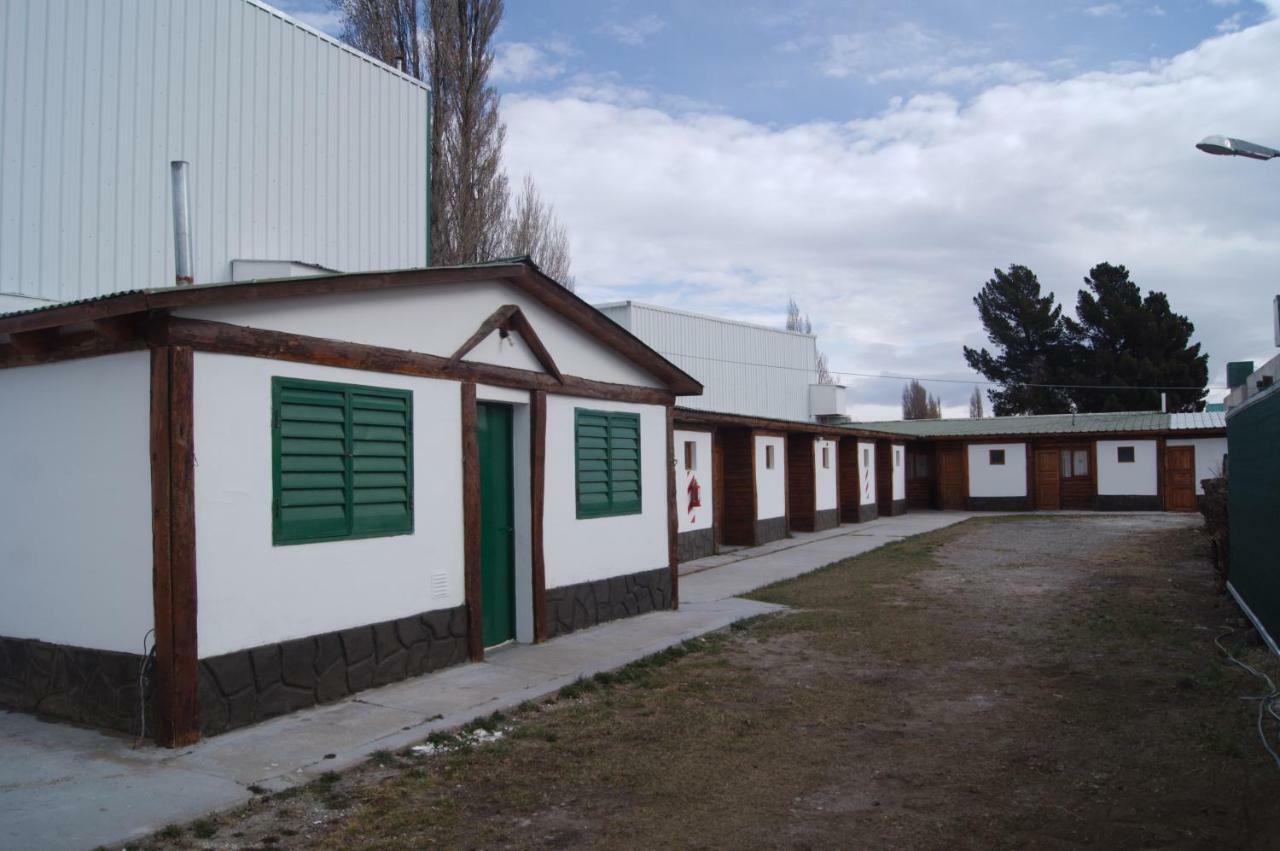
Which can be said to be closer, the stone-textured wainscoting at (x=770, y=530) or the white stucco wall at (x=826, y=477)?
the stone-textured wainscoting at (x=770, y=530)

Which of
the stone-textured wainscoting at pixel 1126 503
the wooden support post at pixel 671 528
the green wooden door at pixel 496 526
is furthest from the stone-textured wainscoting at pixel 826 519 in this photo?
the green wooden door at pixel 496 526

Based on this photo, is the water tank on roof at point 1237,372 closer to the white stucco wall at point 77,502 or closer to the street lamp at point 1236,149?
the street lamp at point 1236,149

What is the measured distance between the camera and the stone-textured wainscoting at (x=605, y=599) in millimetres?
9984

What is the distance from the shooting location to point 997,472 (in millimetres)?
33312

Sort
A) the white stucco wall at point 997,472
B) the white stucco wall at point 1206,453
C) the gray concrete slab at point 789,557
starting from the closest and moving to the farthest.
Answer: the gray concrete slab at point 789,557 → the white stucco wall at point 1206,453 → the white stucco wall at point 997,472

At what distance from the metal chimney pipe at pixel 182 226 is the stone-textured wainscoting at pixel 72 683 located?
9.18ft

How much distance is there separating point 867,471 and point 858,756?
2330cm

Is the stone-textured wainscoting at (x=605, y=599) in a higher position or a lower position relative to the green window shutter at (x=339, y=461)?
lower

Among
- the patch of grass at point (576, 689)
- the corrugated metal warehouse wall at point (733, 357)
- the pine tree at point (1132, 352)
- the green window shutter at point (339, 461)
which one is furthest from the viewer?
the pine tree at point (1132, 352)

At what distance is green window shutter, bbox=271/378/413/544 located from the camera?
694 centimetres

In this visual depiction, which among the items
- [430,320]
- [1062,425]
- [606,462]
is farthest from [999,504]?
[430,320]

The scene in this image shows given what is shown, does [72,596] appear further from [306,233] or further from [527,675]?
[306,233]

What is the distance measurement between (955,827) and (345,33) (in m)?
24.1

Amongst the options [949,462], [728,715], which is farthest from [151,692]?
[949,462]
